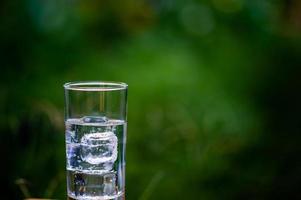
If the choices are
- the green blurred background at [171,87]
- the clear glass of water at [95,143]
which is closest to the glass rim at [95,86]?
the clear glass of water at [95,143]

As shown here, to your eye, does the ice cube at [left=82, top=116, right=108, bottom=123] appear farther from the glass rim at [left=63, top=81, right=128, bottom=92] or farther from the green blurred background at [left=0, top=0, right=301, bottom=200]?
the green blurred background at [left=0, top=0, right=301, bottom=200]

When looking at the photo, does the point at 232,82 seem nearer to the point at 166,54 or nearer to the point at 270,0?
the point at 166,54

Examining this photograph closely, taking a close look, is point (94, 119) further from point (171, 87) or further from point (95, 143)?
point (171, 87)

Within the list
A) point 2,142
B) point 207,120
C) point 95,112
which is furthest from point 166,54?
point 95,112

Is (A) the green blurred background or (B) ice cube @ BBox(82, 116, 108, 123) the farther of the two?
(A) the green blurred background

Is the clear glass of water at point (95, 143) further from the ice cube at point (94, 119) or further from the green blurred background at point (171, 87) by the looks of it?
the green blurred background at point (171, 87)

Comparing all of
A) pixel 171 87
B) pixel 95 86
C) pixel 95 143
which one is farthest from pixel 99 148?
pixel 171 87

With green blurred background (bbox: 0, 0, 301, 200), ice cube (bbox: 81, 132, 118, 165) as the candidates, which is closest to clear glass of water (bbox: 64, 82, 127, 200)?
ice cube (bbox: 81, 132, 118, 165)
